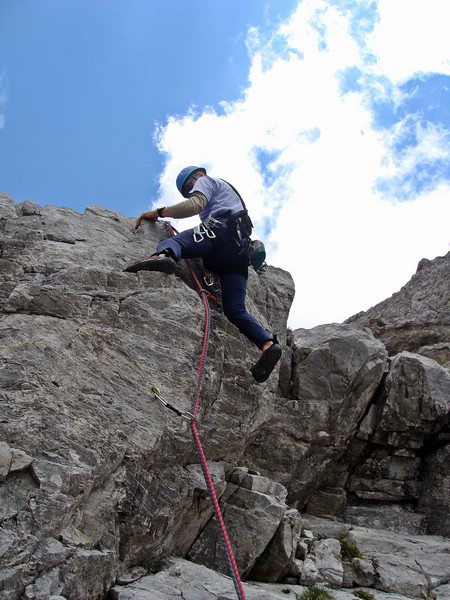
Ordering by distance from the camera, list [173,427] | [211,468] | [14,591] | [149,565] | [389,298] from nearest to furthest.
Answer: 1. [14,591]
2. [149,565]
3. [173,427]
4. [211,468]
5. [389,298]

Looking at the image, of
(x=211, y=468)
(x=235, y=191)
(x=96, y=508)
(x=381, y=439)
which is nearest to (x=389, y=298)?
(x=381, y=439)

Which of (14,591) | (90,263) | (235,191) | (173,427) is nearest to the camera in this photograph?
(14,591)

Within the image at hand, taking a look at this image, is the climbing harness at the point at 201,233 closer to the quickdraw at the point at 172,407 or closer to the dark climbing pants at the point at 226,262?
the dark climbing pants at the point at 226,262

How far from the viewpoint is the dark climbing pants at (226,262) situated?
8469 mm

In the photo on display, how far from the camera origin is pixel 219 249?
358 inches

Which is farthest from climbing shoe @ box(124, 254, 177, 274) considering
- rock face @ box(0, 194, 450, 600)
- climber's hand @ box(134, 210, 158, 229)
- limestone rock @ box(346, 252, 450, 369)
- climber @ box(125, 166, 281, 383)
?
limestone rock @ box(346, 252, 450, 369)

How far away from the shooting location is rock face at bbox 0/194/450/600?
16.9ft

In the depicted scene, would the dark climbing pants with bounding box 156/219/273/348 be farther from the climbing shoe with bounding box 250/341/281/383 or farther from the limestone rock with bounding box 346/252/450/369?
the limestone rock with bounding box 346/252/450/369

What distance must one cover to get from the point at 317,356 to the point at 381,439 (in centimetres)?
256

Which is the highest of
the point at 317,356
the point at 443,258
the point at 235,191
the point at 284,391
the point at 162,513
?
the point at 443,258

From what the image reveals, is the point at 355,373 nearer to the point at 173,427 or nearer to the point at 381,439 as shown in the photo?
the point at 381,439

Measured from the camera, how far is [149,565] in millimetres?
6008

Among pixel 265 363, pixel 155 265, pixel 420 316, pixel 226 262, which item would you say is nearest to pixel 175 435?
pixel 265 363

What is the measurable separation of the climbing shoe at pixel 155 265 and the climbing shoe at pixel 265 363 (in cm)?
201
